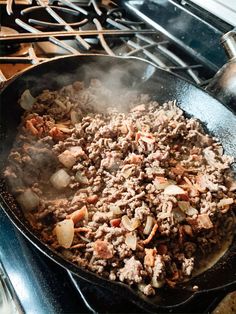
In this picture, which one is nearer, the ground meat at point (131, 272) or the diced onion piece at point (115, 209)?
the ground meat at point (131, 272)

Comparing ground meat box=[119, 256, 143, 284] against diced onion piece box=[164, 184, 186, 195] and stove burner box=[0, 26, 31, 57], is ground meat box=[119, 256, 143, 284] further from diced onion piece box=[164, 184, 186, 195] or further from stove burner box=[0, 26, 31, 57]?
stove burner box=[0, 26, 31, 57]

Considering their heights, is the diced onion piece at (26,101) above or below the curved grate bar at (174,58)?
below

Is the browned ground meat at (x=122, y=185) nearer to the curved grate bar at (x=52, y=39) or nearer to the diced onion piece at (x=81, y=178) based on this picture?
the diced onion piece at (x=81, y=178)

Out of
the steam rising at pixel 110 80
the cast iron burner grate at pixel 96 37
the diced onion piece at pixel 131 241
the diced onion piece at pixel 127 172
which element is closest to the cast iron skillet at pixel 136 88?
the steam rising at pixel 110 80

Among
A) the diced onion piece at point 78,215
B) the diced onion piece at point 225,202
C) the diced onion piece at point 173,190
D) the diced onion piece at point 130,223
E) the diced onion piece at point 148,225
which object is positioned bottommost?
the diced onion piece at point 78,215

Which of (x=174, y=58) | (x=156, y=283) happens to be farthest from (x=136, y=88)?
(x=156, y=283)
